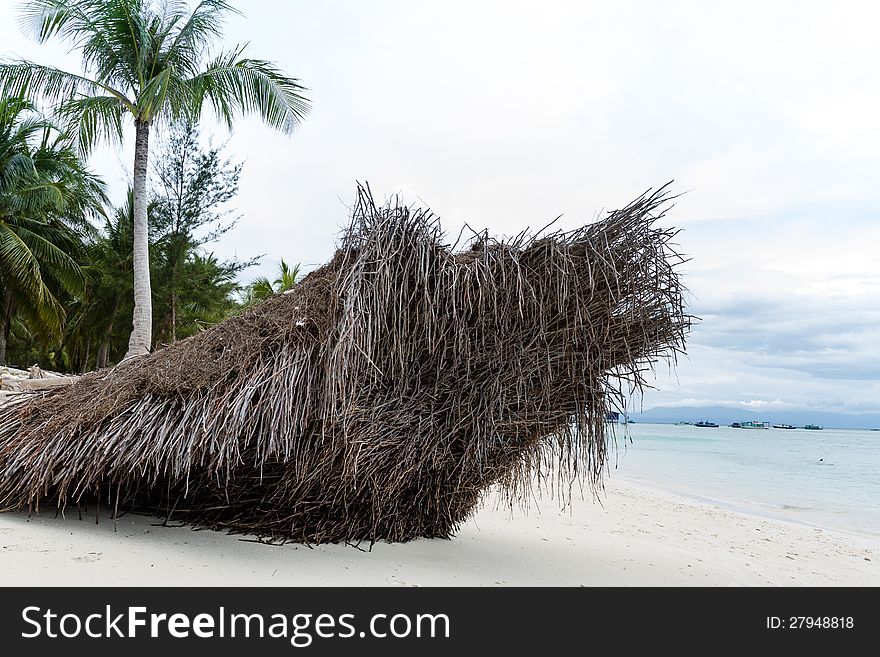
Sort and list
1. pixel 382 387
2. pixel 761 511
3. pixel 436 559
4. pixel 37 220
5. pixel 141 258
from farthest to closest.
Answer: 1. pixel 37 220
2. pixel 141 258
3. pixel 761 511
4. pixel 436 559
5. pixel 382 387

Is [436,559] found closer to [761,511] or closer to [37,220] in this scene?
[761,511]

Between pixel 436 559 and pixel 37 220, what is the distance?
23702 millimetres

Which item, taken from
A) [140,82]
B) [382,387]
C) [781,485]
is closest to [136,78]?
[140,82]

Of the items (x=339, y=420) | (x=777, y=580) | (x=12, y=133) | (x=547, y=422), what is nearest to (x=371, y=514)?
(x=339, y=420)

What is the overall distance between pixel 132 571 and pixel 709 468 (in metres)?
22.6

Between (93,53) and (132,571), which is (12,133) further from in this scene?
(132,571)

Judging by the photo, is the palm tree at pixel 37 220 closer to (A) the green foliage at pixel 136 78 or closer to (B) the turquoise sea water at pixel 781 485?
(A) the green foliage at pixel 136 78

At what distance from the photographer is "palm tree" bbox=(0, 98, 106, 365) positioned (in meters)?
19.5

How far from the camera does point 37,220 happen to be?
22.5 meters

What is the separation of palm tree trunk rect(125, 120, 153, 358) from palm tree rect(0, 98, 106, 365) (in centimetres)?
636

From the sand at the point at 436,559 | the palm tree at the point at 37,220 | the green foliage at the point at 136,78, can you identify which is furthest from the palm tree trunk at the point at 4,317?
the sand at the point at 436,559

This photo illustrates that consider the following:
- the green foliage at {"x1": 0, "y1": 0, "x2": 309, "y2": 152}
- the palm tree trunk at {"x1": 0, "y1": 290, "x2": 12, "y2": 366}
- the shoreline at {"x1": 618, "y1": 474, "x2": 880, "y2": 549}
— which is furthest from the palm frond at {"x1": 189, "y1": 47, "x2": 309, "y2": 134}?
the palm tree trunk at {"x1": 0, "y1": 290, "x2": 12, "y2": 366}

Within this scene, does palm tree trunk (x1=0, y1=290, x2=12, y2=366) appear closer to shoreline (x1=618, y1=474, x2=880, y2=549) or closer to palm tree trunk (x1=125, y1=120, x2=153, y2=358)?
palm tree trunk (x1=125, y1=120, x2=153, y2=358)

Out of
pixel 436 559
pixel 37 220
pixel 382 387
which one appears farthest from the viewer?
pixel 37 220
